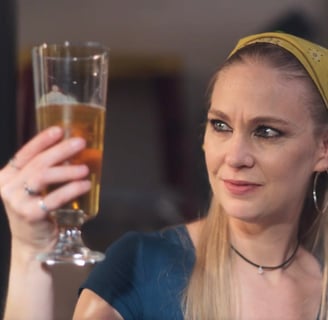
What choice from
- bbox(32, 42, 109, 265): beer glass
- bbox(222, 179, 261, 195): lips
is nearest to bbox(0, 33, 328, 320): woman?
bbox(222, 179, 261, 195): lips

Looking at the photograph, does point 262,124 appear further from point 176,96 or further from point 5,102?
point 176,96

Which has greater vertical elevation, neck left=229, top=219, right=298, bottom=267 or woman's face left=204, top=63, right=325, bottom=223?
woman's face left=204, top=63, right=325, bottom=223

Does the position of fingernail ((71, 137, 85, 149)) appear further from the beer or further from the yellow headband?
the yellow headband

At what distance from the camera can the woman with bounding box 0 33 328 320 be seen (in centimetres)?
209

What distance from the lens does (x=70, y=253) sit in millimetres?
1623

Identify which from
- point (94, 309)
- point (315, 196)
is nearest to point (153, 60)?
point (315, 196)

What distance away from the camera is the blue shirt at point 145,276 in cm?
211

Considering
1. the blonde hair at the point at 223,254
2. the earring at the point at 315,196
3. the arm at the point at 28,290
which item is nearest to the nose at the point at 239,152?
the blonde hair at the point at 223,254

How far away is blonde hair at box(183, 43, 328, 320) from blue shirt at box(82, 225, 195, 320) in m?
0.03

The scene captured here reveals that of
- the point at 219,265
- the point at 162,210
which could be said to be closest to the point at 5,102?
the point at 219,265

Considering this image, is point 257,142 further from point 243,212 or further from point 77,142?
point 77,142

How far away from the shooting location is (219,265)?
2.27 meters

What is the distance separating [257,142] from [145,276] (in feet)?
1.43

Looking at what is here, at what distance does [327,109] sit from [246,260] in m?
0.44
